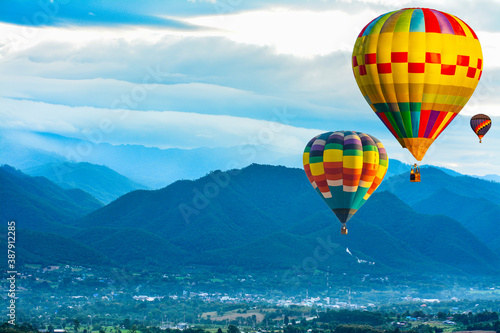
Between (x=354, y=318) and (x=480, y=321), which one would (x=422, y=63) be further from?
(x=354, y=318)

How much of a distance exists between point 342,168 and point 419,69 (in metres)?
19.8

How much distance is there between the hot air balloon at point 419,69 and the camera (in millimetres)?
65688

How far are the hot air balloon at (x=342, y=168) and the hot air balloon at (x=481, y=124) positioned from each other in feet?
41.5

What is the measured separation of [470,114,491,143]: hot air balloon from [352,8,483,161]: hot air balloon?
24.6m

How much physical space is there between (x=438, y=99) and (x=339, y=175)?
18771 mm

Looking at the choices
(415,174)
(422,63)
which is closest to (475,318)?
(415,174)

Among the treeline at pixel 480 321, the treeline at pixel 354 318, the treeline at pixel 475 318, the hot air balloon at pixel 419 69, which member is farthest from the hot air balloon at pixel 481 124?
the treeline at pixel 475 318

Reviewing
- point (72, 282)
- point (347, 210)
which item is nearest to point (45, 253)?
point (72, 282)

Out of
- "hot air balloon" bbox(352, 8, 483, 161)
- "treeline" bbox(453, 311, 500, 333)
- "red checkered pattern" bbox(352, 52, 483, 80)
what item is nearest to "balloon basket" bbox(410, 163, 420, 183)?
"hot air balloon" bbox(352, 8, 483, 161)

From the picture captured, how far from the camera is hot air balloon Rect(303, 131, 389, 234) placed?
274 feet

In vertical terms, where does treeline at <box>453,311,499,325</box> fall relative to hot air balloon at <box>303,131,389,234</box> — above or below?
below

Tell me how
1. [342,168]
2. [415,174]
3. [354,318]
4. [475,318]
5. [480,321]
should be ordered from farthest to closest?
[354,318], [475,318], [480,321], [342,168], [415,174]

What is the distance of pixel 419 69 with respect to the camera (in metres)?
65.6

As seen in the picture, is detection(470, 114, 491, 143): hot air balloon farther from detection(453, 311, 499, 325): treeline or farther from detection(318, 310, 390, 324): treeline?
detection(453, 311, 499, 325): treeline
